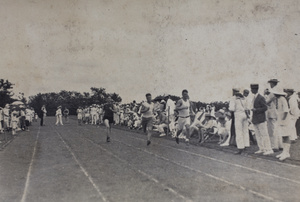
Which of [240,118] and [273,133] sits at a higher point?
[240,118]

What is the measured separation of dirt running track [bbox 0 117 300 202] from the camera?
6484 millimetres

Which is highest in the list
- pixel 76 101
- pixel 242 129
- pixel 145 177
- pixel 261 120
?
pixel 76 101

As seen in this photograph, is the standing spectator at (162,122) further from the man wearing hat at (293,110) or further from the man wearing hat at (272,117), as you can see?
the man wearing hat at (293,110)

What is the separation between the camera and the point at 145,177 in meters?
8.05

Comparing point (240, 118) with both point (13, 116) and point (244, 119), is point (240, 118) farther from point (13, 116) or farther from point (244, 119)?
point (13, 116)

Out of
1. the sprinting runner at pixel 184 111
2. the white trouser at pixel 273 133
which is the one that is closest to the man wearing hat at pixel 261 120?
the white trouser at pixel 273 133

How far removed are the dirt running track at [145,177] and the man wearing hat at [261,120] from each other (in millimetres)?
889

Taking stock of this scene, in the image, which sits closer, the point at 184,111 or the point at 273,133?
the point at 273,133

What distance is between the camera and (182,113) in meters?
15.0

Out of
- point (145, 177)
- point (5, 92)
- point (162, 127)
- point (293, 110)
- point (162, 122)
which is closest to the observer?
point (145, 177)

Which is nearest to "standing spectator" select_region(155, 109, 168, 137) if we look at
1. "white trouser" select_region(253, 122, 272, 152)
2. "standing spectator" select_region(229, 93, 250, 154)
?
"standing spectator" select_region(229, 93, 250, 154)

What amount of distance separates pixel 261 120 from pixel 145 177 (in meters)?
5.27

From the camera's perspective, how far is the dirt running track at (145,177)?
648cm

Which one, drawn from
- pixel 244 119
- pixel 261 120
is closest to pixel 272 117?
pixel 261 120
